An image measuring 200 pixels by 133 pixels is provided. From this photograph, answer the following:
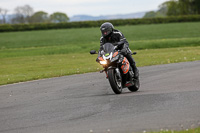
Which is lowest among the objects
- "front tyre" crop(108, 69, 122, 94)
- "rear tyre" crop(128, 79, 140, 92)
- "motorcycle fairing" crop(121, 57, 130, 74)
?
"rear tyre" crop(128, 79, 140, 92)

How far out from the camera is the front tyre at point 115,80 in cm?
973

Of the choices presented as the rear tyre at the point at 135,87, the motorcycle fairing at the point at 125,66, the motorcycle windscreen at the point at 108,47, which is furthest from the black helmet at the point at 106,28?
the rear tyre at the point at 135,87

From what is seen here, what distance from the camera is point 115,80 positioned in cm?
993

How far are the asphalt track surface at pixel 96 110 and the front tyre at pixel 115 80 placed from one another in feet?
1.00

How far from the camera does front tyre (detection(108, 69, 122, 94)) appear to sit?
31.9ft

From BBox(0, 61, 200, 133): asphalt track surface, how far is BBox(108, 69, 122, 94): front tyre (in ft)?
1.00

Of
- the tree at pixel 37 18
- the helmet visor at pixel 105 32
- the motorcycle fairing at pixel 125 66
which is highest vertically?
the helmet visor at pixel 105 32

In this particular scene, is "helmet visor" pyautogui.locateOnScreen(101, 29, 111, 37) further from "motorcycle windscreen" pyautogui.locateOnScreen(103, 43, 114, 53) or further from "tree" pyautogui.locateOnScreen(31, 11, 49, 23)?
"tree" pyautogui.locateOnScreen(31, 11, 49, 23)

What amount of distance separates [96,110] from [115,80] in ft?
6.15

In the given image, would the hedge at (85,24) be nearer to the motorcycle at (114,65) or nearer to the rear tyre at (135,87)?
the rear tyre at (135,87)

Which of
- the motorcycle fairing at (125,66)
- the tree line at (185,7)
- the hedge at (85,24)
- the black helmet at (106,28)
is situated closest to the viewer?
the black helmet at (106,28)

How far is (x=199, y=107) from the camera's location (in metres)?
7.78

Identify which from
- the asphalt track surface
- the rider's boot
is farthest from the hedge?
the rider's boot

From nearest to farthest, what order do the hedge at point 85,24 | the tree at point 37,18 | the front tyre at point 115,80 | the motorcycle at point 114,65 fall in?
the front tyre at point 115,80 → the motorcycle at point 114,65 → the hedge at point 85,24 → the tree at point 37,18
